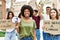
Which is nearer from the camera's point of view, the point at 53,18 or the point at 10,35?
the point at 53,18

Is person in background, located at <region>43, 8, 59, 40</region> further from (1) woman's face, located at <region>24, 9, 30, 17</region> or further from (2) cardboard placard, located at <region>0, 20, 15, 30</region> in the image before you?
(2) cardboard placard, located at <region>0, 20, 15, 30</region>

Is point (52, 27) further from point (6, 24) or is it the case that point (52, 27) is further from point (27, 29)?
point (6, 24)

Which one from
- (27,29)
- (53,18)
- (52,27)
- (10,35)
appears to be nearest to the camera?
(27,29)

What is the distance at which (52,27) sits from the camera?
486cm

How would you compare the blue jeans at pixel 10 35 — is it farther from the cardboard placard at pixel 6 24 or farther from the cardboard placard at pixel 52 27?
the cardboard placard at pixel 52 27

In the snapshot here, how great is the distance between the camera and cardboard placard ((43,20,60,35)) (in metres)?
4.78

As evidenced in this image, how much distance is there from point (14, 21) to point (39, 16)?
3.89 ft

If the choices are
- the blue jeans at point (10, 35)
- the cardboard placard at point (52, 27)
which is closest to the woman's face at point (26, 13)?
the cardboard placard at point (52, 27)

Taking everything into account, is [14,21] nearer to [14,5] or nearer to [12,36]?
[12,36]

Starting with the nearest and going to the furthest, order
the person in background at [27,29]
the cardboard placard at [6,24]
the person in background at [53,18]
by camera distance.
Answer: the person in background at [27,29]
the person in background at [53,18]
the cardboard placard at [6,24]

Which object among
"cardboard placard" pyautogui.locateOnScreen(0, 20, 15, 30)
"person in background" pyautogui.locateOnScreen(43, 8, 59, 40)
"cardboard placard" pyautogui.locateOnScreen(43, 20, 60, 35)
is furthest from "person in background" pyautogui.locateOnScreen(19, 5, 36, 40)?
"cardboard placard" pyautogui.locateOnScreen(0, 20, 15, 30)

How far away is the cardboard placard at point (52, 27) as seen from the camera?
478 cm

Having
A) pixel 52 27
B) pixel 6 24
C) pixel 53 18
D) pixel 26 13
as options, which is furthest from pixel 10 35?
pixel 26 13

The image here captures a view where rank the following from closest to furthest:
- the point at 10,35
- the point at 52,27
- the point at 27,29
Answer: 1. the point at 27,29
2. the point at 52,27
3. the point at 10,35
